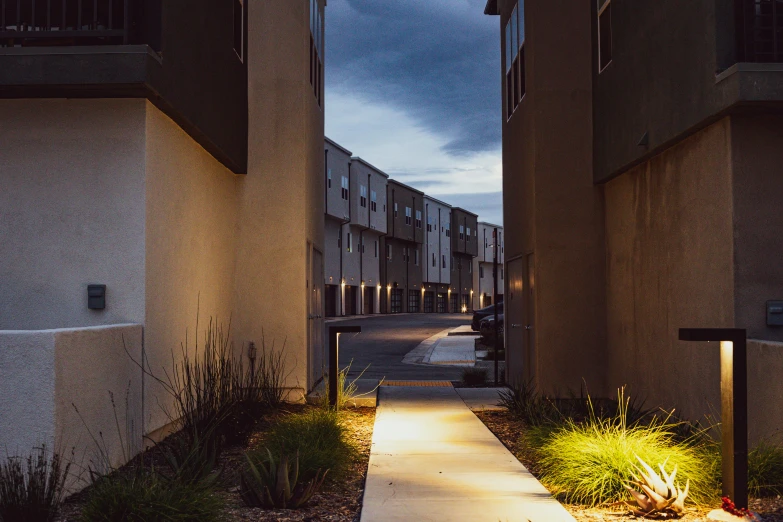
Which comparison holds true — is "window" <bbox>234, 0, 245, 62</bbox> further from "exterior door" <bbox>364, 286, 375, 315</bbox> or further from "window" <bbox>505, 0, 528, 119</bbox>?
"exterior door" <bbox>364, 286, 375, 315</bbox>

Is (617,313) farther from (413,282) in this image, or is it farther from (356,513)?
(413,282)

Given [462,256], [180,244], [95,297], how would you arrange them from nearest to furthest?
[95,297]
[180,244]
[462,256]

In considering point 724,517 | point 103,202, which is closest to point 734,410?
point 724,517

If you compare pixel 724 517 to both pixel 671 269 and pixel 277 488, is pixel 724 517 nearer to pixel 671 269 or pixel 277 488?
pixel 277 488

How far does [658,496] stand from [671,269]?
4.55 meters

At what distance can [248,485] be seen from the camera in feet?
21.8

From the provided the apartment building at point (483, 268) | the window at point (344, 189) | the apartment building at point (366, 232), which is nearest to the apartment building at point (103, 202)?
the window at point (344, 189)

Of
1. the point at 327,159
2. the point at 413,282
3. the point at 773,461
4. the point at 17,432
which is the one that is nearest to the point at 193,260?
the point at 17,432

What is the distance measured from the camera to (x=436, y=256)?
262ft

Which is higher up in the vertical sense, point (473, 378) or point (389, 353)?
point (473, 378)

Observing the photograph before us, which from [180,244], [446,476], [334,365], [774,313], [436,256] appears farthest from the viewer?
[436,256]

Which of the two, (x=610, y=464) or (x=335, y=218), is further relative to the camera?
(x=335, y=218)

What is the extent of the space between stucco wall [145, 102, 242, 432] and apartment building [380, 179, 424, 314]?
179ft

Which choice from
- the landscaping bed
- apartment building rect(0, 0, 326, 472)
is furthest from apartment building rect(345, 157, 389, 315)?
the landscaping bed
